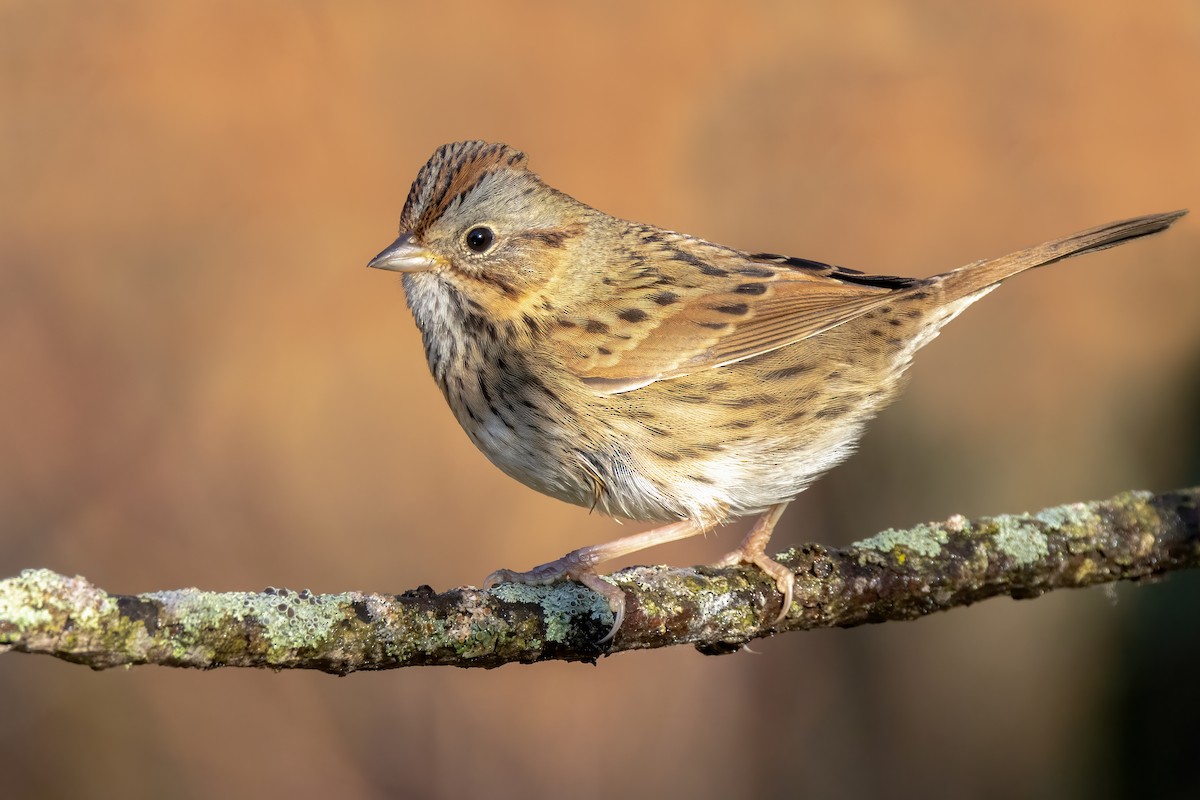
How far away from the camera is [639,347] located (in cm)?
404

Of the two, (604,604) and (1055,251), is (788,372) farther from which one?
(604,604)

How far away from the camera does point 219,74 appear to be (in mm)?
6062

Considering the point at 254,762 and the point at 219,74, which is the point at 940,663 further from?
the point at 219,74

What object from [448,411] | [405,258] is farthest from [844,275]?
[448,411]

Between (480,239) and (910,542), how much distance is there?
1.73 meters

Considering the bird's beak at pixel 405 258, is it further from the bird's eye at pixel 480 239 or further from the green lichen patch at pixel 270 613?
the green lichen patch at pixel 270 613

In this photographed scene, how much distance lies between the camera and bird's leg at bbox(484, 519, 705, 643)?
10.1 feet

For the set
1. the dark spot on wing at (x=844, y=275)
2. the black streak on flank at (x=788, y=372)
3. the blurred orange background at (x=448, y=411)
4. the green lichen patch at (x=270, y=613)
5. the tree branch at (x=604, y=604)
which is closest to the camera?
the tree branch at (x=604, y=604)

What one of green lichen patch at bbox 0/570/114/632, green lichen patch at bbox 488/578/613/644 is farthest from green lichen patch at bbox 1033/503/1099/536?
green lichen patch at bbox 0/570/114/632

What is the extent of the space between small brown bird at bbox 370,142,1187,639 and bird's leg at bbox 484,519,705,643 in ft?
0.04

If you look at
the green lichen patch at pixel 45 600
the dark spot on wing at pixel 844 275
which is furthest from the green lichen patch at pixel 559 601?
the dark spot on wing at pixel 844 275

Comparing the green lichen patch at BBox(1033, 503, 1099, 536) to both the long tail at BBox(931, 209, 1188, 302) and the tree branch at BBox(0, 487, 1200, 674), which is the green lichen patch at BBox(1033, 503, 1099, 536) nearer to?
the tree branch at BBox(0, 487, 1200, 674)

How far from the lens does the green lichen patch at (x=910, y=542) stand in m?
3.68

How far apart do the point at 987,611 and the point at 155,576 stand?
3.97 meters
